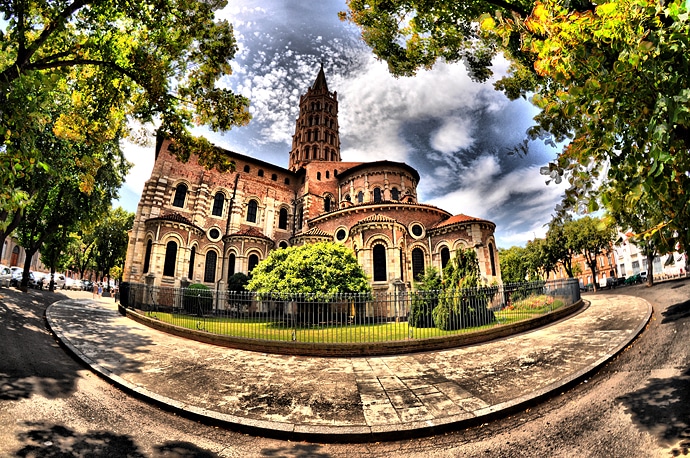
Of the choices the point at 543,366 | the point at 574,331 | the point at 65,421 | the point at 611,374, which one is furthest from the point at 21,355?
the point at 574,331

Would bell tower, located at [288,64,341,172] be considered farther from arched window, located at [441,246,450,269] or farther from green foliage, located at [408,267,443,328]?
green foliage, located at [408,267,443,328]

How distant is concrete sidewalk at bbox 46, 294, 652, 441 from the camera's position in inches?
189

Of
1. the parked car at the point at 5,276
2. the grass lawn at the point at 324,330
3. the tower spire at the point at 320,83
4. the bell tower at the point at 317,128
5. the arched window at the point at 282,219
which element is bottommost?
the grass lawn at the point at 324,330

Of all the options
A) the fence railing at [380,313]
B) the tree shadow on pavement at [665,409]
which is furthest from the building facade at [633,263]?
the tree shadow on pavement at [665,409]

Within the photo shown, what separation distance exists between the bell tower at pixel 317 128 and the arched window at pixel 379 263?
80.8 ft

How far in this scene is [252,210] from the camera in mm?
30016

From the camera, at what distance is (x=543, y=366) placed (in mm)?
6820

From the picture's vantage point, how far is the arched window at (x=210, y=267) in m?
24.8

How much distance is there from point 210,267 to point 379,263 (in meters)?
14.2

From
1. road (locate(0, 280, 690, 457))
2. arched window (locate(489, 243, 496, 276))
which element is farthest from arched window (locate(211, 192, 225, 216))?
arched window (locate(489, 243, 496, 276))

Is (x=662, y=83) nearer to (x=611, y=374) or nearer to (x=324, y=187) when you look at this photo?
(x=611, y=374)

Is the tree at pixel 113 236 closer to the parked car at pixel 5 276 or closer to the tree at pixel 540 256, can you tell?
the parked car at pixel 5 276

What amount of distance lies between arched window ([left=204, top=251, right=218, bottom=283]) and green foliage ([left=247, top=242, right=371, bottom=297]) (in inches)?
379

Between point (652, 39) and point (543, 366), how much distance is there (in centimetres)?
645
